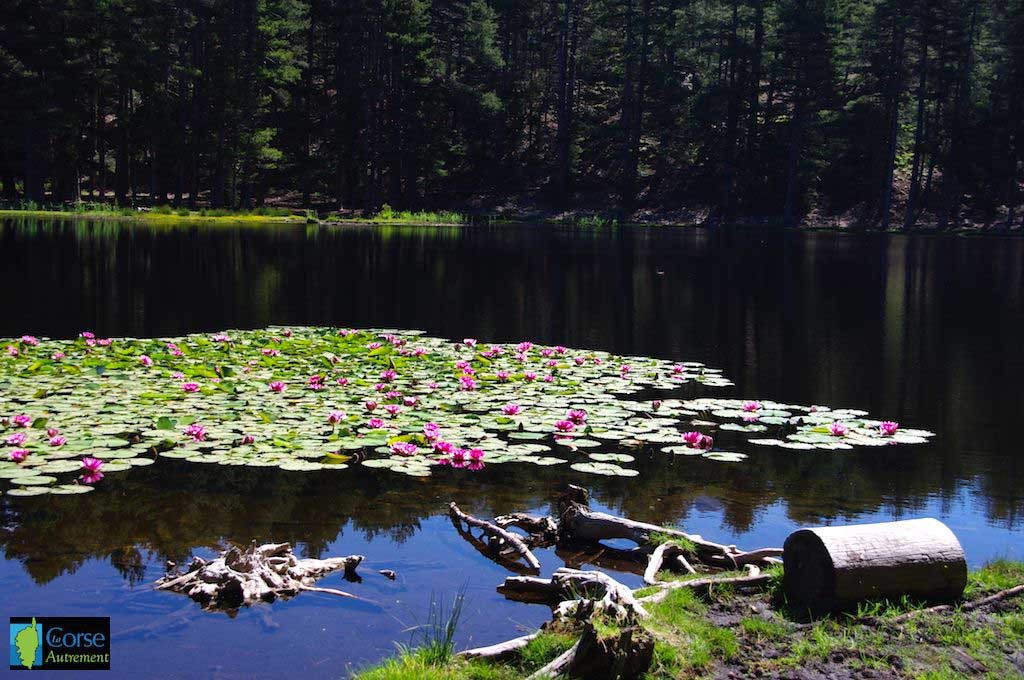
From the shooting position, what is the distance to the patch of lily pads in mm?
8180

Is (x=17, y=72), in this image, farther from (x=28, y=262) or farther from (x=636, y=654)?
(x=636, y=654)

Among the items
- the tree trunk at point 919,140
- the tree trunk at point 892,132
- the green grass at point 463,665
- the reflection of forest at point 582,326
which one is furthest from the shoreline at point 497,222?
the green grass at point 463,665

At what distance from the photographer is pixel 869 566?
17.3ft

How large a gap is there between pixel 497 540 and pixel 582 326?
1168 centimetres

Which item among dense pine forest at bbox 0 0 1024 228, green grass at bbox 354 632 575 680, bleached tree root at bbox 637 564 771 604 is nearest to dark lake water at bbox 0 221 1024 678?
green grass at bbox 354 632 575 680

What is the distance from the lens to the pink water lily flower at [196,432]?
8.47 meters

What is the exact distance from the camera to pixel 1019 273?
1262 inches

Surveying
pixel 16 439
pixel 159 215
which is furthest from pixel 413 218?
pixel 16 439

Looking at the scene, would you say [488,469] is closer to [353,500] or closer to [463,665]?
Answer: [353,500]

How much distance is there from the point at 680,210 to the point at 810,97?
10715mm

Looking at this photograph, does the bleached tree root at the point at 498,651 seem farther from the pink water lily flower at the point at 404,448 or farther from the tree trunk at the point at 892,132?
the tree trunk at the point at 892,132

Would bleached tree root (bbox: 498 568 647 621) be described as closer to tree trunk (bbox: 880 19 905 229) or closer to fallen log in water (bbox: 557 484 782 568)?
fallen log in water (bbox: 557 484 782 568)

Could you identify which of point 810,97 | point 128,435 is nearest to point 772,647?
point 128,435

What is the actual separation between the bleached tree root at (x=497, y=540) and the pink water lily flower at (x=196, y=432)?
2.53 m
